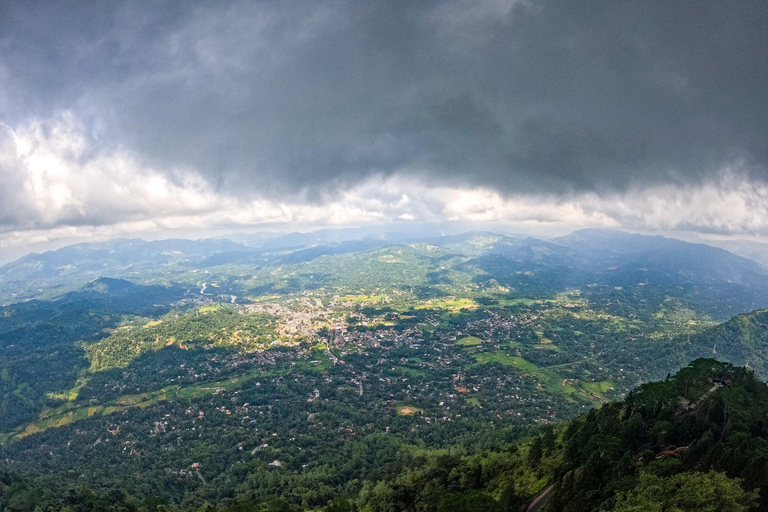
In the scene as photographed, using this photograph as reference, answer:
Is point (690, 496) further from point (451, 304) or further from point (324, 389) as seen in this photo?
point (451, 304)

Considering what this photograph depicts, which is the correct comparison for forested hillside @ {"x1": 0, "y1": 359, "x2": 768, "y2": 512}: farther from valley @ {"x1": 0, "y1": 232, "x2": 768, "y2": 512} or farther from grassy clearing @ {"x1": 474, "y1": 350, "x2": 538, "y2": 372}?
grassy clearing @ {"x1": 474, "y1": 350, "x2": 538, "y2": 372}

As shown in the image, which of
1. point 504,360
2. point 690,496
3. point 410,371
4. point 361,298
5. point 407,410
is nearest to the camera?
point 690,496

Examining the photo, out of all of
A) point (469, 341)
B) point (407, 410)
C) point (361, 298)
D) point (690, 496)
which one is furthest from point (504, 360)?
point (361, 298)

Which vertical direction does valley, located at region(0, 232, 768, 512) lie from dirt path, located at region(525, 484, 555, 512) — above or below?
below

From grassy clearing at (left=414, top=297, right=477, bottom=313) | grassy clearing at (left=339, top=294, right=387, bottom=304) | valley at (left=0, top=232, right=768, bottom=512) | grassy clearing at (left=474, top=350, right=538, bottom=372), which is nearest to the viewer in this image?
valley at (left=0, top=232, right=768, bottom=512)

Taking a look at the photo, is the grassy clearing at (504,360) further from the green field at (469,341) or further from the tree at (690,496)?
the tree at (690,496)

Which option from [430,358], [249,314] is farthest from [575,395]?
[249,314]

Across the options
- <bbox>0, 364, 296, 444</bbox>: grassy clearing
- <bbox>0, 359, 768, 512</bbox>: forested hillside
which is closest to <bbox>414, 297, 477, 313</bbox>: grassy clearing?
<bbox>0, 364, 296, 444</bbox>: grassy clearing

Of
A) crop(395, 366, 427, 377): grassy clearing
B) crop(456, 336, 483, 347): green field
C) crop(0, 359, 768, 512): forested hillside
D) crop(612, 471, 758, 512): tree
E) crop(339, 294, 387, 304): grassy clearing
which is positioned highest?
crop(612, 471, 758, 512): tree

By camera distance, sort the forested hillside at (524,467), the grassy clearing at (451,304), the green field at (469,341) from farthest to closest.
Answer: the grassy clearing at (451,304) → the green field at (469,341) → the forested hillside at (524,467)

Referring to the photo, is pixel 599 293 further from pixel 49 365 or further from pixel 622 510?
pixel 49 365

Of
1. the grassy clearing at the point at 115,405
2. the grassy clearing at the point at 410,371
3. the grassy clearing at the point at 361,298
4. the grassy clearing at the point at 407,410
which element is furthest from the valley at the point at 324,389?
the grassy clearing at the point at 361,298
